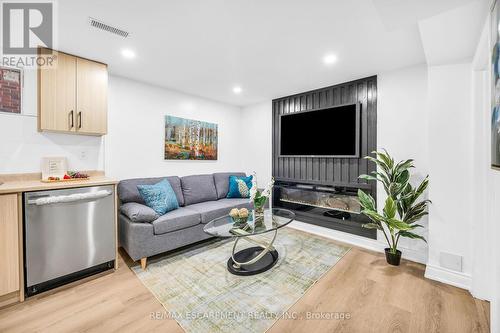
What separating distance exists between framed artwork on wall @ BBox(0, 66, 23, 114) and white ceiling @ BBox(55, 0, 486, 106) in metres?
0.57

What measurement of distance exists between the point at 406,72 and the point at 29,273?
4.68 m

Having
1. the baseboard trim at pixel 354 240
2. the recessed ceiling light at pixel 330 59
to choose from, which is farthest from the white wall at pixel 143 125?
the recessed ceiling light at pixel 330 59

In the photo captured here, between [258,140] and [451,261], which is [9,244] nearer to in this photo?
[258,140]

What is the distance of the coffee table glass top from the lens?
7.26 ft

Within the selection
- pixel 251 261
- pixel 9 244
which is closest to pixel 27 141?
pixel 9 244

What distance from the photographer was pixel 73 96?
2445 millimetres

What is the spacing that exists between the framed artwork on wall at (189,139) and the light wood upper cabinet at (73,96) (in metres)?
1.08

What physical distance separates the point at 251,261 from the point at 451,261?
2071mm

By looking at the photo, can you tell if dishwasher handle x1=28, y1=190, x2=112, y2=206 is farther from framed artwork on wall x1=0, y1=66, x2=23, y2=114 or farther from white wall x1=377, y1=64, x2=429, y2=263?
white wall x1=377, y1=64, x2=429, y2=263

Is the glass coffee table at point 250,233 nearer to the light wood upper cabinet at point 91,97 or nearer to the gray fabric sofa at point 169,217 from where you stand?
the gray fabric sofa at point 169,217

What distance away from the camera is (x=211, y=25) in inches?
75.5

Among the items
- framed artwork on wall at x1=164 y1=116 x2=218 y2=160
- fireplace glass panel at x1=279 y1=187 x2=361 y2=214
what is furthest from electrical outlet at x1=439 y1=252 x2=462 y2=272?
framed artwork on wall at x1=164 y1=116 x2=218 y2=160

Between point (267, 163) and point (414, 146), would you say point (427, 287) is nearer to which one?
point (414, 146)

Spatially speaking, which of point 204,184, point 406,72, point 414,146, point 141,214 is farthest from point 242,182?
point 406,72
